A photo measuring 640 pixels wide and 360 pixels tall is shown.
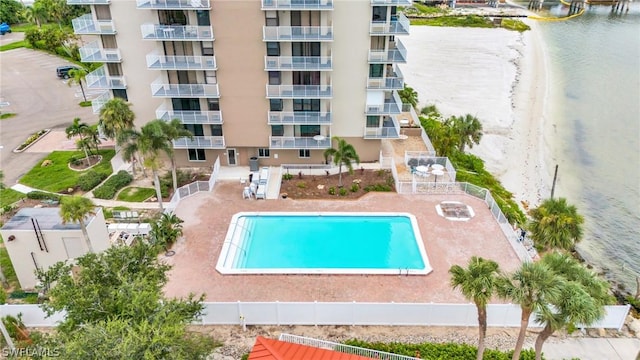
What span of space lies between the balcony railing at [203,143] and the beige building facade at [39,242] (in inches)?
482

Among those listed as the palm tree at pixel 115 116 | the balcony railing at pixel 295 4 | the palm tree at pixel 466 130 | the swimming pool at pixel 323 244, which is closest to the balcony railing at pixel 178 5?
the balcony railing at pixel 295 4

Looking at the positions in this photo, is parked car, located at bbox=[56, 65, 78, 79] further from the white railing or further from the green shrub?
the white railing

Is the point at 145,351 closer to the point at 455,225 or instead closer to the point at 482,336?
the point at 482,336

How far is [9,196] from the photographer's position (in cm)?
3456

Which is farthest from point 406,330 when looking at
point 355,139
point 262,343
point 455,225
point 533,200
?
point 533,200

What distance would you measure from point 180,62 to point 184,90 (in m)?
2.19

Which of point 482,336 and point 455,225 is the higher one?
point 482,336

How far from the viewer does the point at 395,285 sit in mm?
24812

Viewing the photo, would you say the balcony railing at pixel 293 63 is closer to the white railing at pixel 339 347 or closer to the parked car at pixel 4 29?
the white railing at pixel 339 347

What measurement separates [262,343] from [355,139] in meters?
22.9

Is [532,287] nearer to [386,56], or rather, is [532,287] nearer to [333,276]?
[333,276]

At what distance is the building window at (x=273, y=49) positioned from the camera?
34031mm

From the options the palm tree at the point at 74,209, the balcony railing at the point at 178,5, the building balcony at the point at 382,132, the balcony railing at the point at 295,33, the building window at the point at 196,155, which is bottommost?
the building window at the point at 196,155

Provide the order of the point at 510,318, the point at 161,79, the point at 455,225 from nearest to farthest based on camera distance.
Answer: the point at 510,318 → the point at 455,225 → the point at 161,79
